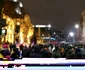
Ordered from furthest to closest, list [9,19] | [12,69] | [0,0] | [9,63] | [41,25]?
[41,25], [9,19], [0,0], [9,63], [12,69]

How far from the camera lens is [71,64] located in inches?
182

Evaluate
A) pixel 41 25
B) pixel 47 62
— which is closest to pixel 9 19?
pixel 47 62

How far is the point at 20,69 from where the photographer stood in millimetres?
4613

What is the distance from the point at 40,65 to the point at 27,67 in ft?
0.67

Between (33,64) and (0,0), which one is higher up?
(0,0)

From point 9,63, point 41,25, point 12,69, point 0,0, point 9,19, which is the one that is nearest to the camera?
point 12,69

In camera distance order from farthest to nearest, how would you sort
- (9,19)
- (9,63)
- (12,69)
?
(9,19)
(9,63)
(12,69)

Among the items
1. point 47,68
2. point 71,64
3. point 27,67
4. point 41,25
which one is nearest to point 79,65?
point 71,64

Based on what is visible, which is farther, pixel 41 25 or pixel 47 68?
pixel 41 25

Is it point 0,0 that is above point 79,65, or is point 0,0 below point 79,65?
above

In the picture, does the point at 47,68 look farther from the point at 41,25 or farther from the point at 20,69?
the point at 41,25

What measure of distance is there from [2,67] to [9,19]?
69731 mm

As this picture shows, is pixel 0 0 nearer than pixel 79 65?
No

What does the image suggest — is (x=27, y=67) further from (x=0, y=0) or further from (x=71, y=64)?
(x=0, y=0)
